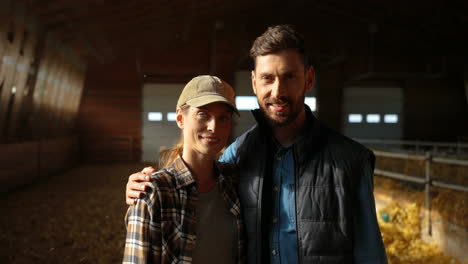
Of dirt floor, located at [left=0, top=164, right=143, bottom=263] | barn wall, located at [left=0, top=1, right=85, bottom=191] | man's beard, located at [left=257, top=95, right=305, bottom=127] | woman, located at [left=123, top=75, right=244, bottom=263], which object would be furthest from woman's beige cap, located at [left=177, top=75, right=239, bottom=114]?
barn wall, located at [left=0, top=1, right=85, bottom=191]

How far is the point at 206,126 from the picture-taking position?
4.53 feet

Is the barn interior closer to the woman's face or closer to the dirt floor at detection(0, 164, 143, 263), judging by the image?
the dirt floor at detection(0, 164, 143, 263)

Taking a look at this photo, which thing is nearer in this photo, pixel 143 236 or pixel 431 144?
pixel 143 236

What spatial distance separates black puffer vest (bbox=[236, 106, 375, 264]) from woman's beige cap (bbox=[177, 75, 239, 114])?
30 cm

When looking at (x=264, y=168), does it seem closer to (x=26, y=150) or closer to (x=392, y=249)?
(x=392, y=249)

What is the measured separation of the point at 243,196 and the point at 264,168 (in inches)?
5.4

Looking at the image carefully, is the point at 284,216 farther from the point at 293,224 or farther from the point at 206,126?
the point at 206,126

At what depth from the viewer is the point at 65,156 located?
10.9m

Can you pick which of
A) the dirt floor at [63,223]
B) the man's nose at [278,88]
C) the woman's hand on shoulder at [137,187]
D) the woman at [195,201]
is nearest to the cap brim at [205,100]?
the woman at [195,201]

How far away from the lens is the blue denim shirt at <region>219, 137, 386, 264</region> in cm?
131

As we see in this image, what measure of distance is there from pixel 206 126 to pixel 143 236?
0.44 m

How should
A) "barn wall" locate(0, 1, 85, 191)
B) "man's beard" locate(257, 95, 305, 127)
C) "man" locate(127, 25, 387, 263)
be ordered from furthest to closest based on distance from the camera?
"barn wall" locate(0, 1, 85, 191) < "man's beard" locate(257, 95, 305, 127) < "man" locate(127, 25, 387, 263)

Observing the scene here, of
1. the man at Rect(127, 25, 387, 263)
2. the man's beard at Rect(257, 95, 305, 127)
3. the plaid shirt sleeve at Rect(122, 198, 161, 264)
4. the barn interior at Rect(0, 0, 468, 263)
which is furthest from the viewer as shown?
the barn interior at Rect(0, 0, 468, 263)


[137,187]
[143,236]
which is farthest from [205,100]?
[143,236]
